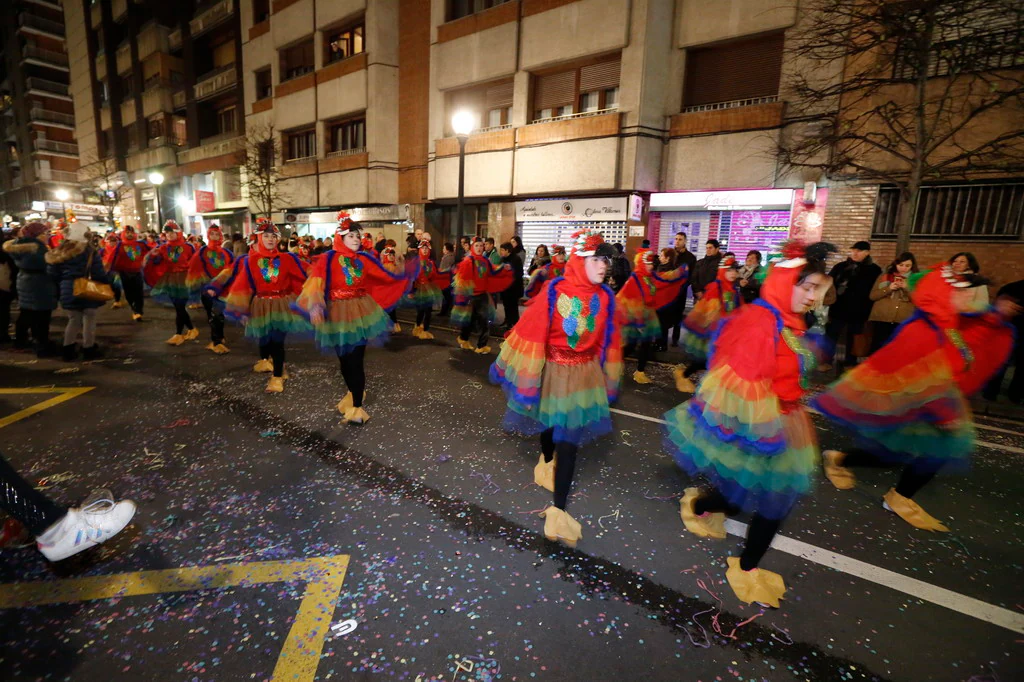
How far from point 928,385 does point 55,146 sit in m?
66.2

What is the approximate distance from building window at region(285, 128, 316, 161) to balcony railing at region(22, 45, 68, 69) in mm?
40827

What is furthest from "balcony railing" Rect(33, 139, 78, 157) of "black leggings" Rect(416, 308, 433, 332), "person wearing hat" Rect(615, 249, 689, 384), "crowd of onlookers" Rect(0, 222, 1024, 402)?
"person wearing hat" Rect(615, 249, 689, 384)

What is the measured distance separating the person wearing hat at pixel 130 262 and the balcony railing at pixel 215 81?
23.1 meters

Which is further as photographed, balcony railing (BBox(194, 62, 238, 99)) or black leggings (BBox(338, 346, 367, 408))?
balcony railing (BBox(194, 62, 238, 99))

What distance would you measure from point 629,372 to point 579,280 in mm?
5032

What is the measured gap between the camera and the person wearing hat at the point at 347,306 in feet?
16.9

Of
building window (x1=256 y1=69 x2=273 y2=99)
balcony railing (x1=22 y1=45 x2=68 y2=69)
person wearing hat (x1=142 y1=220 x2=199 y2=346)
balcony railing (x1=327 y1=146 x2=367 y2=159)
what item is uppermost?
balcony railing (x1=22 y1=45 x2=68 y2=69)

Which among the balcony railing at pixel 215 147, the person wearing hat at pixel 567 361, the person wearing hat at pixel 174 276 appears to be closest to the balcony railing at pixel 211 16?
the balcony railing at pixel 215 147

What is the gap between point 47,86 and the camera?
4656cm

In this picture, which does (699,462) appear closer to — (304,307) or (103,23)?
(304,307)

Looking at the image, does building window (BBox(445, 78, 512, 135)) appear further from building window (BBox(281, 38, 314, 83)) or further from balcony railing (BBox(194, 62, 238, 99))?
balcony railing (BBox(194, 62, 238, 99))

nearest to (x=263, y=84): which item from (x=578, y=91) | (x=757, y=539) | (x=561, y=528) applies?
(x=578, y=91)

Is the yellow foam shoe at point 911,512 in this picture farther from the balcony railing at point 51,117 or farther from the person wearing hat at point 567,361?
the balcony railing at point 51,117

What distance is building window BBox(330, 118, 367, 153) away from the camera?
22.7m
